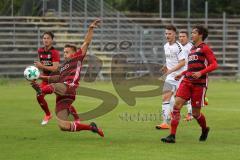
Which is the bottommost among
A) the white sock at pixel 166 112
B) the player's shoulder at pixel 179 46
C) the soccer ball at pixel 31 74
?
the white sock at pixel 166 112

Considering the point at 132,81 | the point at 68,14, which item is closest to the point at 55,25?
the point at 68,14

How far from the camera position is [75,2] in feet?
125

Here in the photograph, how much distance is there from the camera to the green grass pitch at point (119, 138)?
34.8 ft

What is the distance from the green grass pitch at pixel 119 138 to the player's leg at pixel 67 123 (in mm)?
189

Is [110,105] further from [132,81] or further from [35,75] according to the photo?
[132,81]

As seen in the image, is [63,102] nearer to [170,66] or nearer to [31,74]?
[31,74]

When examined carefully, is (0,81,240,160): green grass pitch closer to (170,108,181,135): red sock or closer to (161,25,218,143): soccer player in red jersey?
(170,108,181,135): red sock

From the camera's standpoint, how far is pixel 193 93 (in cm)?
1246

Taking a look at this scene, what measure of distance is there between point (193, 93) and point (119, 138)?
5.51 feet

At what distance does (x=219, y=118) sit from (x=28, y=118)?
15.6ft

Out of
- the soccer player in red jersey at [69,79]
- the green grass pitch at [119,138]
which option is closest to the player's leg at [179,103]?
the green grass pitch at [119,138]

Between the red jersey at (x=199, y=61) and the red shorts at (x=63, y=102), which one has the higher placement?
the red jersey at (x=199, y=61)

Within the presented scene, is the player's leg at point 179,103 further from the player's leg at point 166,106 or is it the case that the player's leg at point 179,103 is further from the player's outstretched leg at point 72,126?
the player's leg at point 166,106

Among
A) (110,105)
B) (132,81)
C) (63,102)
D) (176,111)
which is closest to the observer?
(176,111)
